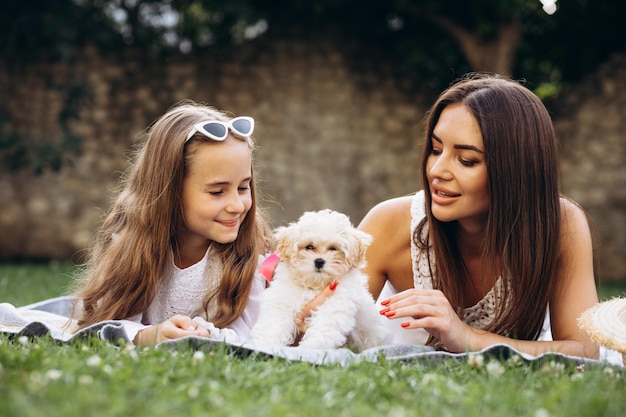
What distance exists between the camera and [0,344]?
9.17ft

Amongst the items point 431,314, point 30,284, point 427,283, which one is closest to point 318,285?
point 431,314

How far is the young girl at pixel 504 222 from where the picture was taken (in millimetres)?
3363

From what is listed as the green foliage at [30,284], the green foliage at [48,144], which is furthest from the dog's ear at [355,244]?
the green foliage at [48,144]

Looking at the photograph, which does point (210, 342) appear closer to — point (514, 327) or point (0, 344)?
point (0, 344)

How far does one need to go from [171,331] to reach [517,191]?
186cm

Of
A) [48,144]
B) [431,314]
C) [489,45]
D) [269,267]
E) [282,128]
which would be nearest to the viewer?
[431,314]

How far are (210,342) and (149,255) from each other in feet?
3.29

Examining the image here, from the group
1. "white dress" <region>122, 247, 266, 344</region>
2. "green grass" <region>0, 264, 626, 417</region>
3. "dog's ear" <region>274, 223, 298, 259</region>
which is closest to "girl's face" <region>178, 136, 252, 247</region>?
"white dress" <region>122, 247, 266, 344</region>

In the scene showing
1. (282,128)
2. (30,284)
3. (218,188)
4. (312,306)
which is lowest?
(30,284)

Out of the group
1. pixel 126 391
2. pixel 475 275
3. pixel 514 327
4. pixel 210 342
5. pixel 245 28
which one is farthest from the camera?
pixel 245 28

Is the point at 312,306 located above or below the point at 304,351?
above

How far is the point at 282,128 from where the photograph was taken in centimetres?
1219

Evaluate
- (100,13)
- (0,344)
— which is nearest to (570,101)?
(100,13)

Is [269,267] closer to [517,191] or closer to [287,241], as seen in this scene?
[287,241]
